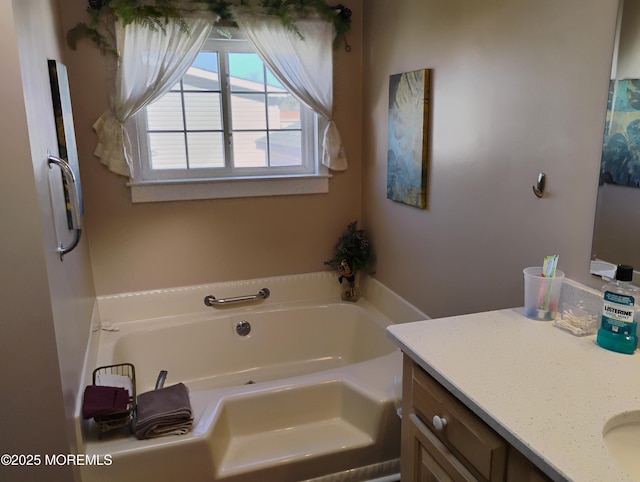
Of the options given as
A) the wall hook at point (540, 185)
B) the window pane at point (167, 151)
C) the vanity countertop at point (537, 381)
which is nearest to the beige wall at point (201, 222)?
the window pane at point (167, 151)

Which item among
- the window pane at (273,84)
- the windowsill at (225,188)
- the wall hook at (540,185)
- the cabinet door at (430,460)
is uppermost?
the window pane at (273,84)

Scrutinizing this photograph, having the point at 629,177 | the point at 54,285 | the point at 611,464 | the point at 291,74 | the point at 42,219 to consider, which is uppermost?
the point at 291,74

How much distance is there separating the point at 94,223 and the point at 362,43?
71.6 inches

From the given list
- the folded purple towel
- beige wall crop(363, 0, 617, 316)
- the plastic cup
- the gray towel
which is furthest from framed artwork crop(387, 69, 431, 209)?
the folded purple towel

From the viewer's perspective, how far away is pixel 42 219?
Result: 1351 mm

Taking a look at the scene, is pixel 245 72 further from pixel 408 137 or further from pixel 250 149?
pixel 408 137

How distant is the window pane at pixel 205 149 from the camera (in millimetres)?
2725

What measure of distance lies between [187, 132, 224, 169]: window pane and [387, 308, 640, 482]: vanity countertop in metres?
1.81

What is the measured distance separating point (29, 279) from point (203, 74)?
1.70 metres

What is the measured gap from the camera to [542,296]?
1.40 metres

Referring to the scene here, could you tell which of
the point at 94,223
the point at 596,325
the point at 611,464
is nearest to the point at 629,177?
the point at 596,325

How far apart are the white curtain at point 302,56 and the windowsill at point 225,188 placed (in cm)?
22

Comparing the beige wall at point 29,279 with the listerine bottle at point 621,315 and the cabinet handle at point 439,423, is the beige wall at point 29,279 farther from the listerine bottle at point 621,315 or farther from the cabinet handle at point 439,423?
the listerine bottle at point 621,315

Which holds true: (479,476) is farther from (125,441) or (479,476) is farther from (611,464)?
(125,441)
